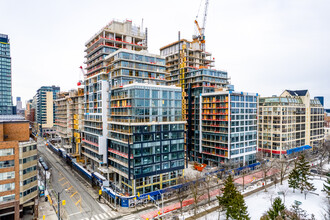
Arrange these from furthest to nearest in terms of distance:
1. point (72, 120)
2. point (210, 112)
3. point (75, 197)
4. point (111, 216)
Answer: point (72, 120), point (210, 112), point (75, 197), point (111, 216)

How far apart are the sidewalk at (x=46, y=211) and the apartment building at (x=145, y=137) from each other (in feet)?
61.9

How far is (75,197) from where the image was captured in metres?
59.4

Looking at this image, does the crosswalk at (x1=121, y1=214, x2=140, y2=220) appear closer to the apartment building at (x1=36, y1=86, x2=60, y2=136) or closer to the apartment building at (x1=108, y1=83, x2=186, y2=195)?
the apartment building at (x1=108, y1=83, x2=186, y2=195)

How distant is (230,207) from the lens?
140 feet

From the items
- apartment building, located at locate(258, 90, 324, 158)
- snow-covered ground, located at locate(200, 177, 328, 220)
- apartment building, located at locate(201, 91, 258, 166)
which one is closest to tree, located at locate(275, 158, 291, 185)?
snow-covered ground, located at locate(200, 177, 328, 220)

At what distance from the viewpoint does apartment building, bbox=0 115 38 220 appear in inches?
1711

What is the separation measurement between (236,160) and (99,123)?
181 ft

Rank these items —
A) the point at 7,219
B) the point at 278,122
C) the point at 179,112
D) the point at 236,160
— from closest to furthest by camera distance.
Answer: the point at 7,219 < the point at 179,112 < the point at 236,160 < the point at 278,122

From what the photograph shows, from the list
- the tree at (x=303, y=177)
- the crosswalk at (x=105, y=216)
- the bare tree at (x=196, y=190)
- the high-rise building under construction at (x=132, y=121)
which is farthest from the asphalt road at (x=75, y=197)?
the tree at (x=303, y=177)

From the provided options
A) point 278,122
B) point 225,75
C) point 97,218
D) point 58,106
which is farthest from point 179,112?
point 58,106

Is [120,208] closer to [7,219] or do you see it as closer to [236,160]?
[7,219]

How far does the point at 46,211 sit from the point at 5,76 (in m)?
151

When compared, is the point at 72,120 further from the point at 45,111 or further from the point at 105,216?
the point at 45,111

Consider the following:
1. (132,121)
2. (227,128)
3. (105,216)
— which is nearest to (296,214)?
(227,128)
